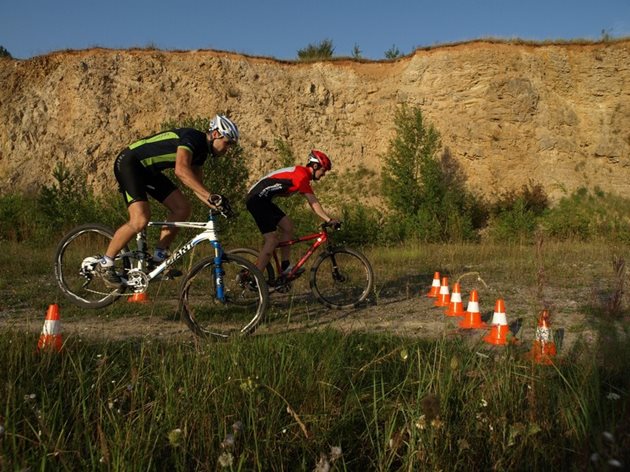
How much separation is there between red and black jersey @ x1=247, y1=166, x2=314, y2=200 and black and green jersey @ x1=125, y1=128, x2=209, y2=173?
1491 mm

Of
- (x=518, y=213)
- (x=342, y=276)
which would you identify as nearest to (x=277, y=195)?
(x=342, y=276)

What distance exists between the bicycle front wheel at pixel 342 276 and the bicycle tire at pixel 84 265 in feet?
8.35

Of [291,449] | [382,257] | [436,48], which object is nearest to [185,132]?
[291,449]

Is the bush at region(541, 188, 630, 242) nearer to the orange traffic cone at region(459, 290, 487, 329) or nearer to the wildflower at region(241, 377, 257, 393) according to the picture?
the orange traffic cone at region(459, 290, 487, 329)

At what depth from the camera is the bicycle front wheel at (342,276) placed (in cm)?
714

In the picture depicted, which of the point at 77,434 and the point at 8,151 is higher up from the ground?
the point at 8,151

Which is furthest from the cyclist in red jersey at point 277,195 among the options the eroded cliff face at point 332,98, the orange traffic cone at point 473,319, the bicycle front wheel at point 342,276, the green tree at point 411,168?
the eroded cliff face at point 332,98

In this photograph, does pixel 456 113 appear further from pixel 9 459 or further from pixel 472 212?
pixel 9 459

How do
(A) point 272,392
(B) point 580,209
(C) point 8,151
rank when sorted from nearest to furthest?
(A) point 272,392
(B) point 580,209
(C) point 8,151

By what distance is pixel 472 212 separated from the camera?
2222 cm

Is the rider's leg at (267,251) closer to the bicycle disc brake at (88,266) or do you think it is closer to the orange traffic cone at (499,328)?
the bicycle disc brake at (88,266)

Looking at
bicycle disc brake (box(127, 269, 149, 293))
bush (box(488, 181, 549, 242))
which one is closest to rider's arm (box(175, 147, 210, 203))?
bicycle disc brake (box(127, 269, 149, 293))

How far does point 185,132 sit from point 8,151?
22.2 meters

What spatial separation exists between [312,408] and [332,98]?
23.8 meters
